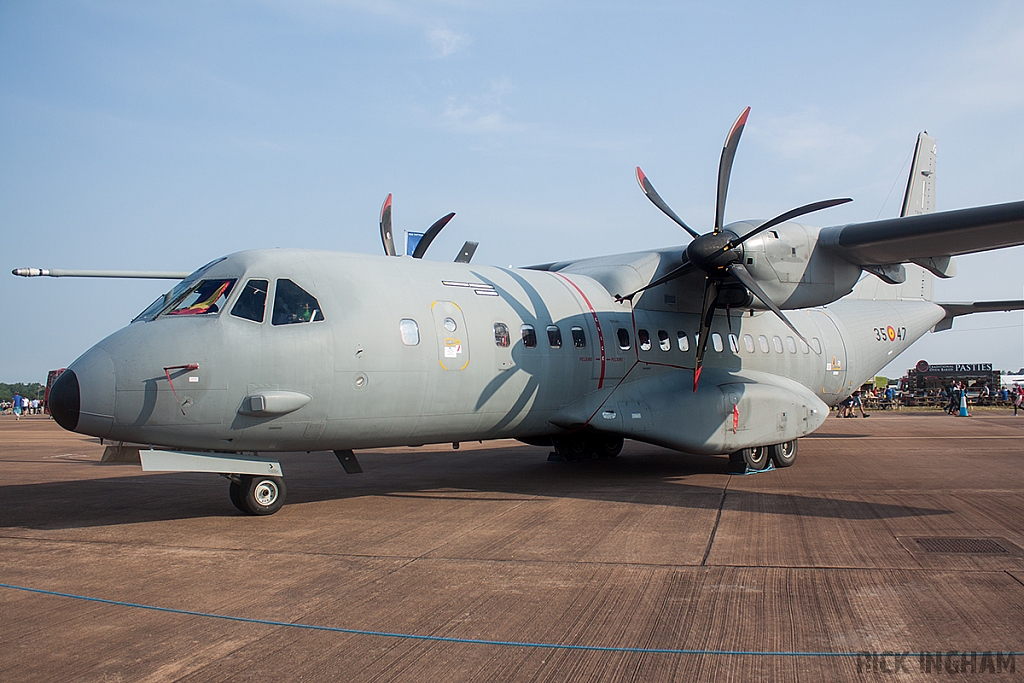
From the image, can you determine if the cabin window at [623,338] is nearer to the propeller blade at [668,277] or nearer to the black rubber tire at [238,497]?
the propeller blade at [668,277]

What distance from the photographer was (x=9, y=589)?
638cm

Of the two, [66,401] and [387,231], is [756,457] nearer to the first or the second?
[387,231]

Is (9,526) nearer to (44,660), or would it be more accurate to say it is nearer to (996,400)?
(44,660)

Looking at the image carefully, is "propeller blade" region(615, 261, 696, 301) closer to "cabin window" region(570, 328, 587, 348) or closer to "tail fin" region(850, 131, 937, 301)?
"cabin window" region(570, 328, 587, 348)

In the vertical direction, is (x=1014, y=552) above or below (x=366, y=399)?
below

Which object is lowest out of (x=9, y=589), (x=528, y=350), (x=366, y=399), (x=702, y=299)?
(x=9, y=589)

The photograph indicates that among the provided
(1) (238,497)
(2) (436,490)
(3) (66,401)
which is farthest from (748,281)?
(3) (66,401)

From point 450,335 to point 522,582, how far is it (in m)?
4.60

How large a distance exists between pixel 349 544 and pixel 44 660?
3.42 m

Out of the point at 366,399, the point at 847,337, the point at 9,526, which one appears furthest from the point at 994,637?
the point at 847,337

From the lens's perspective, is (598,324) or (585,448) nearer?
(598,324)

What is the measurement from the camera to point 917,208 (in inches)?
709

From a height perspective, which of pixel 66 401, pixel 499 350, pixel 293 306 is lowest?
pixel 66 401

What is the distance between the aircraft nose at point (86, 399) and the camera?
26.3 feet
